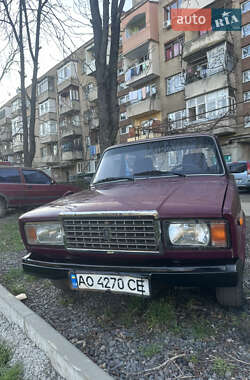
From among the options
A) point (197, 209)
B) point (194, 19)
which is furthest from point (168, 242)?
point (194, 19)

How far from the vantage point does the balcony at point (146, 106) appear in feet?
73.4

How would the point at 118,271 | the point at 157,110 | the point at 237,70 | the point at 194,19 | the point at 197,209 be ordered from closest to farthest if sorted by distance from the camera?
the point at 197,209
the point at 118,271
the point at 194,19
the point at 237,70
the point at 157,110

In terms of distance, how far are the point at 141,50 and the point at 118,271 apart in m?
25.2

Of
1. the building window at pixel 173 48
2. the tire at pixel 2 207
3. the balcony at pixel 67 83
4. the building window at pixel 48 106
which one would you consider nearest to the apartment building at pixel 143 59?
the building window at pixel 173 48

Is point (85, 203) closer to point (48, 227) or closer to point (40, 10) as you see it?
point (48, 227)

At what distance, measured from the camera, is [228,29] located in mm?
17500

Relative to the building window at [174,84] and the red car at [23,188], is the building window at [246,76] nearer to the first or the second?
the building window at [174,84]

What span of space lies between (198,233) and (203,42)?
20.5 m

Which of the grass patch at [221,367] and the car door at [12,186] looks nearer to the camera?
the grass patch at [221,367]

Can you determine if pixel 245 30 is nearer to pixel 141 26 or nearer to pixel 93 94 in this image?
pixel 141 26

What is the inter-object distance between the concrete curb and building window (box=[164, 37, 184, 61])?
22573 mm

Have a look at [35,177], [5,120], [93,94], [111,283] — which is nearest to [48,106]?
[93,94]

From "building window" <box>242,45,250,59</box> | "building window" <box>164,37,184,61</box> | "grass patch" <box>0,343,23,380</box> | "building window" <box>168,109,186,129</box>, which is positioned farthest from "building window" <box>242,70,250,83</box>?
"grass patch" <box>0,343,23,380</box>

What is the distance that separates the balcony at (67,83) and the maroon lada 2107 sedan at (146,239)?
30.8 metres
